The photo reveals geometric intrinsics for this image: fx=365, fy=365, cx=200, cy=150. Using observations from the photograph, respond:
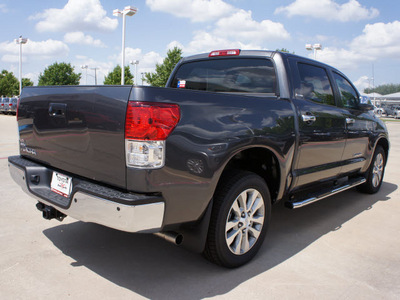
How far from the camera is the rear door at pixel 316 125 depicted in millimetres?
3609

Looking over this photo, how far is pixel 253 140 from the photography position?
2.91 m

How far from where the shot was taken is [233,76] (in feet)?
12.7

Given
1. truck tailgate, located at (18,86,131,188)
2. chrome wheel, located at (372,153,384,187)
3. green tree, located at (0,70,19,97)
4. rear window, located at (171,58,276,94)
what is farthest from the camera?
green tree, located at (0,70,19,97)

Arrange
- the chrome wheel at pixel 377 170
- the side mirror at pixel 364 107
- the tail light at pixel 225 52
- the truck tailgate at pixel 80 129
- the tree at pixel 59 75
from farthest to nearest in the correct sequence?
the tree at pixel 59 75, the chrome wheel at pixel 377 170, the side mirror at pixel 364 107, the tail light at pixel 225 52, the truck tailgate at pixel 80 129

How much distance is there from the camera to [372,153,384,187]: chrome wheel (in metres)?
5.66

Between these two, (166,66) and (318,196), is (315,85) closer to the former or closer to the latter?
(318,196)

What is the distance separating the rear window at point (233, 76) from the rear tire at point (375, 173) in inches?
110

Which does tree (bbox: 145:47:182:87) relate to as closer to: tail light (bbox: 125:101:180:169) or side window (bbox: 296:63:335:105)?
side window (bbox: 296:63:335:105)

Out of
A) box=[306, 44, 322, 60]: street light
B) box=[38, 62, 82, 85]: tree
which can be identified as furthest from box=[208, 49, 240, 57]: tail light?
box=[38, 62, 82, 85]: tree

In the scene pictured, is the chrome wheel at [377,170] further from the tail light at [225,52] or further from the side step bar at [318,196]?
the tail light at [225,52]

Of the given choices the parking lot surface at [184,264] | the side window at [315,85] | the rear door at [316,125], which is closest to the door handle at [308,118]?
the rear door at [316,125]

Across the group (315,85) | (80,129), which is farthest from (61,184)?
(315,85)

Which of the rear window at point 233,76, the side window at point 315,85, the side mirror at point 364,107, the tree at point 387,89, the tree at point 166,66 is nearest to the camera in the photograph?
the rear window at point 233,76

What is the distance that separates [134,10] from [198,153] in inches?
872
